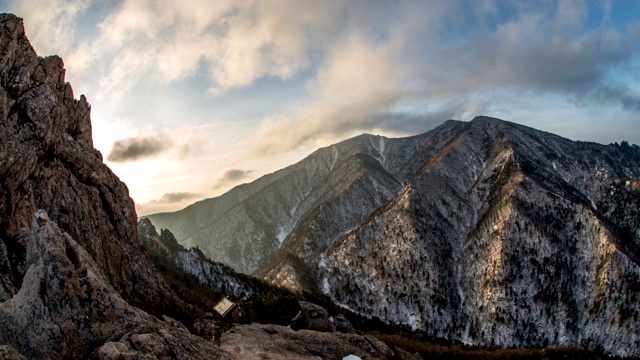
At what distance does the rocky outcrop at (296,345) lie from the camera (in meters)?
44.1

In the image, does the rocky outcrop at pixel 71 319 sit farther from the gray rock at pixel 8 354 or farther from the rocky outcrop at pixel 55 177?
the rocky outcrop at pixel 55 177

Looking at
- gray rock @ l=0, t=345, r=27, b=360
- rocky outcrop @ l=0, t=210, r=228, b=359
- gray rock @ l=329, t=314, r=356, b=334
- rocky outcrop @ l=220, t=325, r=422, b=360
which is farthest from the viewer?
gray rock @ l=329, t=314, r=356, b=334

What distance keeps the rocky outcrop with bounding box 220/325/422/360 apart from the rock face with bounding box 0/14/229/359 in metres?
8.60

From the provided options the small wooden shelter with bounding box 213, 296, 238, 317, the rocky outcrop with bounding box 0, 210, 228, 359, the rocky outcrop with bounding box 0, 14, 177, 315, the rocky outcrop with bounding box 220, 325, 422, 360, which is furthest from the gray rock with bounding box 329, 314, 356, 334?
the rocky outcrop with bounding box 0, 210, 228, 359

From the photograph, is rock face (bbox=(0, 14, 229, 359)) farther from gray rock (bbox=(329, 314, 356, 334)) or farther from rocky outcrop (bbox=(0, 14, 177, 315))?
gray rock (bbox=(329, 314, 356, 334))

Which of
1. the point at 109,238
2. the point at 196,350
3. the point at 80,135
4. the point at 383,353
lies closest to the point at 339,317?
the point at 383,353

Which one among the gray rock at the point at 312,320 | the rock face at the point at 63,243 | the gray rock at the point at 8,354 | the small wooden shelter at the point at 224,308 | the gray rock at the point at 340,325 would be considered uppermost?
the rock face at the point at 63,243

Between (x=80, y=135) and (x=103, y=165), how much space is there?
19.9 ft

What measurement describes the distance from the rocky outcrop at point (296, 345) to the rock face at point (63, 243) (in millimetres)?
8600

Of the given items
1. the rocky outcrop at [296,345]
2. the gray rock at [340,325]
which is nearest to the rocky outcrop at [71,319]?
the rocky outcrop at [296,345]

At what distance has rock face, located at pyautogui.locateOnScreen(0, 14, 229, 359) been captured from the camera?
96.4 feet

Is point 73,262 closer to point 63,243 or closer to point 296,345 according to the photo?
point 63,243

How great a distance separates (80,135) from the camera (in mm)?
65312

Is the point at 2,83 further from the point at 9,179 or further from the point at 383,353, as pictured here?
the point at 383,353
